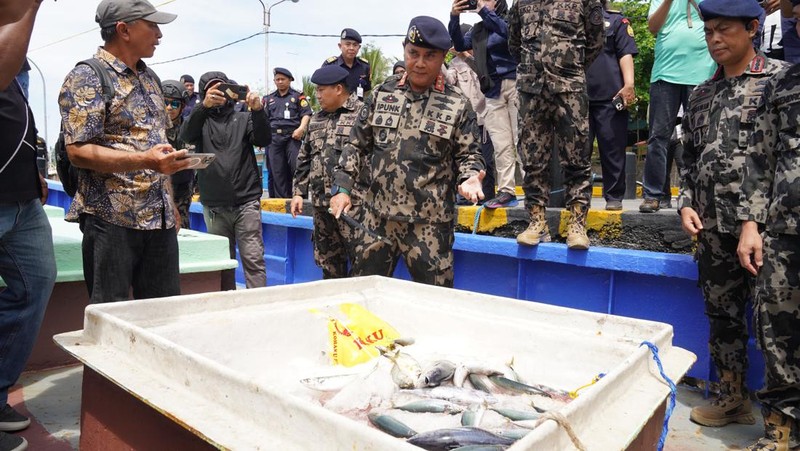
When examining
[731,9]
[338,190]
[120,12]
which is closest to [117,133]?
[120,12]

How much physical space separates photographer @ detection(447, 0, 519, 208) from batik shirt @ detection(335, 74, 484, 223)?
4.61 feet

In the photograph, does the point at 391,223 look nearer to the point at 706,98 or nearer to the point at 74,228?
the point at 706,98

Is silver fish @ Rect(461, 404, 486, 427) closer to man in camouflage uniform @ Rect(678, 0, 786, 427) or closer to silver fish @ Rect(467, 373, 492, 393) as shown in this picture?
silver fish @ Rect(467, 373, 492, 393)

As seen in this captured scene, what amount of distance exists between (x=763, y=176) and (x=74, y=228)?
4667 mm

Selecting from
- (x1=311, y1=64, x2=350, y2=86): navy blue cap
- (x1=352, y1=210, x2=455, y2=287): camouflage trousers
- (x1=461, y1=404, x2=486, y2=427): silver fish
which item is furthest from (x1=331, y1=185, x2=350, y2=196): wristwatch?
(x1=461, y1=404, x2=486, y2=427): silver fish

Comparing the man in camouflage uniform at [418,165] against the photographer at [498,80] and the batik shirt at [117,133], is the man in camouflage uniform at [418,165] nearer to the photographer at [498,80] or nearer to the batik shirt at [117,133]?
the batik shirt at [117,133]

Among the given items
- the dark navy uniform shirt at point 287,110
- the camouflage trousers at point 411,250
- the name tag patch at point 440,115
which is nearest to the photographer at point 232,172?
the camouflage trousers at point 411,250

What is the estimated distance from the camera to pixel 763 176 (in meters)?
2.77

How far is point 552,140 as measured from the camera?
4.20 metres

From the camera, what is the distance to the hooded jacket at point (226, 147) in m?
5.12

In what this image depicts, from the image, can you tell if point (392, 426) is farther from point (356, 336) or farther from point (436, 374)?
point (356, 336)

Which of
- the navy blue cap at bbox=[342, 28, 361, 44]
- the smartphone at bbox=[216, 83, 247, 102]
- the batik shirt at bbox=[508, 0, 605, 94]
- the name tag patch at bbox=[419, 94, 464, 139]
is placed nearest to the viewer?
the name tag patch at bbox=[419, 94, 464, 139]

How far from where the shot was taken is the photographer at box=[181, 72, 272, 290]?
513 centimetres

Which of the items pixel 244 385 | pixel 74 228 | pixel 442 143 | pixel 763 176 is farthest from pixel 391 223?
pixel 74 228
